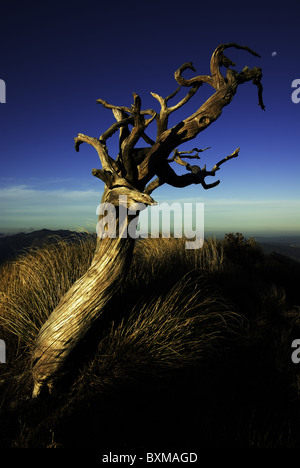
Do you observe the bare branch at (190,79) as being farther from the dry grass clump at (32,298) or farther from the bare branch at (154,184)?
the dry grass clump at (32,298)

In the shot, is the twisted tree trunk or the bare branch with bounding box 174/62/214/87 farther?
the bare branch with bounding box 174/62/214/87

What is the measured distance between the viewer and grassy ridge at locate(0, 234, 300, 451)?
295 centimetres

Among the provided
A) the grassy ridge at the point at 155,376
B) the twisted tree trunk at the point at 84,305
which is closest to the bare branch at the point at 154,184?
the twisted tree trunk at the point at 84,305

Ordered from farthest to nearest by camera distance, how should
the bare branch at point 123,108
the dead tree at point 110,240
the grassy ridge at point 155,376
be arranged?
the bare branch at point 123,108, the dead tree at point 110,240, the grassy ridge at point 155,376

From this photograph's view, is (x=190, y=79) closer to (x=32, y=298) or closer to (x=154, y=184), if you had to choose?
(x=154, y=184)

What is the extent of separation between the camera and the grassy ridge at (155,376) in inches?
116

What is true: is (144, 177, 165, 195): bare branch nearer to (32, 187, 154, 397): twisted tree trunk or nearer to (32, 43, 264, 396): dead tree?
(32, 43, 264, 396): dead tree

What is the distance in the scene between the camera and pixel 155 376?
3773 millimetres

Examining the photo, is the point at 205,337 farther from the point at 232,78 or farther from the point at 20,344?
the point at 232,78

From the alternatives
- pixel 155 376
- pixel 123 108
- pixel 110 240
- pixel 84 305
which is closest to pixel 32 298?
pixel 84 305

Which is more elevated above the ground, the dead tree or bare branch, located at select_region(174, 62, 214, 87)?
bare branch, located at select_region(174, 62, 214, 87)

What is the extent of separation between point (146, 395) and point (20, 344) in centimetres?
208

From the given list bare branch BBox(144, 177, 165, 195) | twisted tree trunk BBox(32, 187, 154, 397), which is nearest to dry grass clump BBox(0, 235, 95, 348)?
twisted tree trunk BBox(32, 187, 154, 397)
